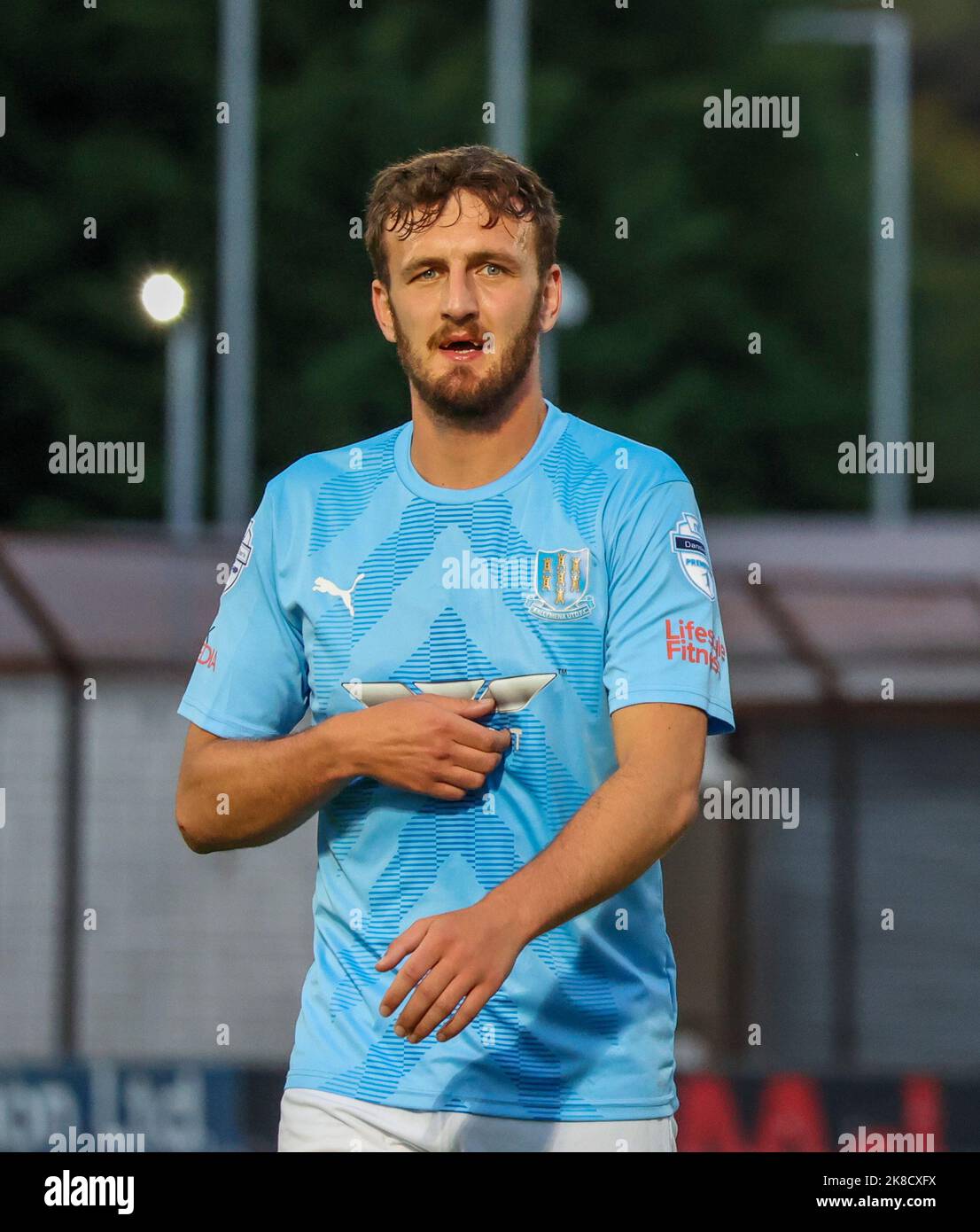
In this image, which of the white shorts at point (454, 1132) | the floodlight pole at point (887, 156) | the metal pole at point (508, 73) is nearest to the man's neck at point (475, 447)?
the white shorts at point (454, 1132)

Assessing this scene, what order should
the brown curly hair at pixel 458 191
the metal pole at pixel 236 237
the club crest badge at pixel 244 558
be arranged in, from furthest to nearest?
the metal pole at pixel 236 237 → the club crest badge at pixel 244 558 → the brown curly hair at pixel 458 191

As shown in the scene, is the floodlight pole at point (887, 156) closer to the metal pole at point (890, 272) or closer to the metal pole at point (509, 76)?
the metal pole at point (890, 272)

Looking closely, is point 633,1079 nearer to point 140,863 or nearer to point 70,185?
point 140,863

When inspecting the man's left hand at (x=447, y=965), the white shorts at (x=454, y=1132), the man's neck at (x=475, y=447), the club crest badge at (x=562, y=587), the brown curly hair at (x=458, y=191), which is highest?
the brown curly hair at (x=458, y=191)

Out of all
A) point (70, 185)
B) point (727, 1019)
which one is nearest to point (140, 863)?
point (727, 1019)

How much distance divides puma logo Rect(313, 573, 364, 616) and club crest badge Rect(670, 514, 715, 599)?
47cm

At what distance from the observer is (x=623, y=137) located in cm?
2538

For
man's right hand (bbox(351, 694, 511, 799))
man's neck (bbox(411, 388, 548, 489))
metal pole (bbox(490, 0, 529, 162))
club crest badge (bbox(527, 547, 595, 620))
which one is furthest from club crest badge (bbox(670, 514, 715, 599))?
metal pole (bbox(490, 0, 529, 162))

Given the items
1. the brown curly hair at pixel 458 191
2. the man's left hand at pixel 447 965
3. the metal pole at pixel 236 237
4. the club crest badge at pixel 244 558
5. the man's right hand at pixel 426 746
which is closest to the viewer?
the man's left hand at pixel 447 965

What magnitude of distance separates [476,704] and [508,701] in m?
0.11

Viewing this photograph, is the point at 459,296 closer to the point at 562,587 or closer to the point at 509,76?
the point at 562,587

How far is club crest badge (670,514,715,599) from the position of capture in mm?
3205

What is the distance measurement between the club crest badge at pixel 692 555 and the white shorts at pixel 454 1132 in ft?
2.53

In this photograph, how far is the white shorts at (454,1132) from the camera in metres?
3.13
